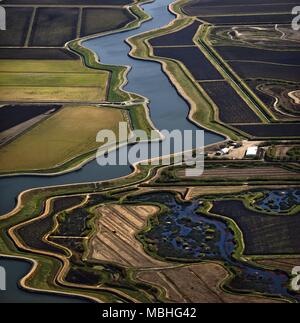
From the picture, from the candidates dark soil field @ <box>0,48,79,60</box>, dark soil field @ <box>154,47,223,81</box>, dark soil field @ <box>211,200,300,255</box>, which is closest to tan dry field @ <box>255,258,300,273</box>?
dark soil field @ <box>211,200,300,255</box>

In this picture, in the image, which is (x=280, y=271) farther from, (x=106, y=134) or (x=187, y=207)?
(x=106, y=134)

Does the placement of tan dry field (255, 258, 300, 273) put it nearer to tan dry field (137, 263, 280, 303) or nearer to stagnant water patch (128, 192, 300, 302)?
stagnant water patch (128, 192, 300, 302)

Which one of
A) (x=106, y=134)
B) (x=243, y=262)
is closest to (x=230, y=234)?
(x=243, y=262)

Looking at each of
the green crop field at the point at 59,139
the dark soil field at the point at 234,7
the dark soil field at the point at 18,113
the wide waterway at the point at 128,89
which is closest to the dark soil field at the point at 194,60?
the wide waterway at the point at 128,89

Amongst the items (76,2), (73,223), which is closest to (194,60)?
(76,2)

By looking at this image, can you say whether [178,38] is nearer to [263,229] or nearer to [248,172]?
[248,172]
